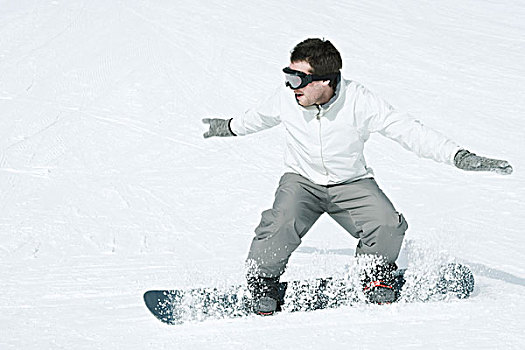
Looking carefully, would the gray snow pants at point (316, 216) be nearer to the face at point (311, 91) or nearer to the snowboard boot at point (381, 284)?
the snowboard boot at point (381, 284)

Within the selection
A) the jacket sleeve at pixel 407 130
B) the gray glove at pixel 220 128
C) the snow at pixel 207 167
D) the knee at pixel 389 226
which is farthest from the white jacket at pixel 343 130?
the snow at pixel 207 167

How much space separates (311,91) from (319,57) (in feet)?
0.47

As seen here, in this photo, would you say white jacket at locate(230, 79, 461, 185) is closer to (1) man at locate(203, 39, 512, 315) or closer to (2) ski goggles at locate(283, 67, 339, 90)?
(1) man at locate(203, 39, 512, 315)

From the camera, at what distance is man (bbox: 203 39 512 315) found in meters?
3.01

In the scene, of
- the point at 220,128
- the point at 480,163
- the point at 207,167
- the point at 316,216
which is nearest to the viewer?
the point at 480,163

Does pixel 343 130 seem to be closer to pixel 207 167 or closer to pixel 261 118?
pixel 261 118

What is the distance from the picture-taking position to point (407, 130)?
3.02 metres

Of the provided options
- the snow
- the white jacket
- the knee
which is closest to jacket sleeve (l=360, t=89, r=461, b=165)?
the white jacket

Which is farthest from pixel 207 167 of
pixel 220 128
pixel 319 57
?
pixel 319 57

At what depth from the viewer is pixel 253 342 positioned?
2795 mm

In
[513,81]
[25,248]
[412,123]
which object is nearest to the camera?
[412,123]

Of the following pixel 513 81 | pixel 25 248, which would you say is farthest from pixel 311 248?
pixel 513 81

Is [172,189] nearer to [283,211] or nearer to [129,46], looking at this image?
[283,211]

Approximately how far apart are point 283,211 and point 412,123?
651mm
